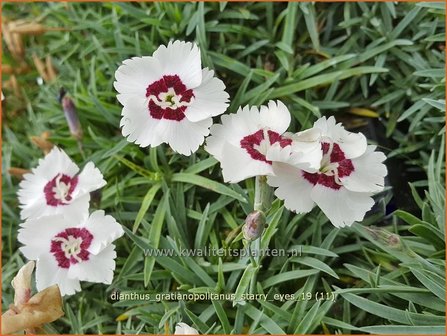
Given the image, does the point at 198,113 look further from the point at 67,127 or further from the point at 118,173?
the point at 67,127

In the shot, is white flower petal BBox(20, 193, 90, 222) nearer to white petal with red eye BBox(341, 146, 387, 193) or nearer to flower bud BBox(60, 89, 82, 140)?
flower bud BBox(60, 89, 82, 140)

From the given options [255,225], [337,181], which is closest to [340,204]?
[337,181]

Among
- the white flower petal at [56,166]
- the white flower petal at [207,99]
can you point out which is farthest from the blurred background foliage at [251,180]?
the white flower petal at [207,99]

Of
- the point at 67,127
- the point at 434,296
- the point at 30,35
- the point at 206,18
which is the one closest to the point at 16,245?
the point at 67,127

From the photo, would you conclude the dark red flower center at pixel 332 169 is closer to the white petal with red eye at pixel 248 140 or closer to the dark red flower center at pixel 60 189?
the white petal with red eye at pixel 248 140

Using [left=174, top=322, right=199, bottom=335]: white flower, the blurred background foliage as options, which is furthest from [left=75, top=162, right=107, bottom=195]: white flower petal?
[left=174, top=322, right=199, bottom=335]: white flower

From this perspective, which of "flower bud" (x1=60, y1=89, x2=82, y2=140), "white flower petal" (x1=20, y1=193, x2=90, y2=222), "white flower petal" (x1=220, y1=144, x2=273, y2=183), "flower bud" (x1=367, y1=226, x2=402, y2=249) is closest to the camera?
"white flower petal" (x1=220, y1=144, x2=273, y2=183)

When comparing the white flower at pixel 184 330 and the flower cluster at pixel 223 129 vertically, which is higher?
the flower cluster at pixel 223 129
